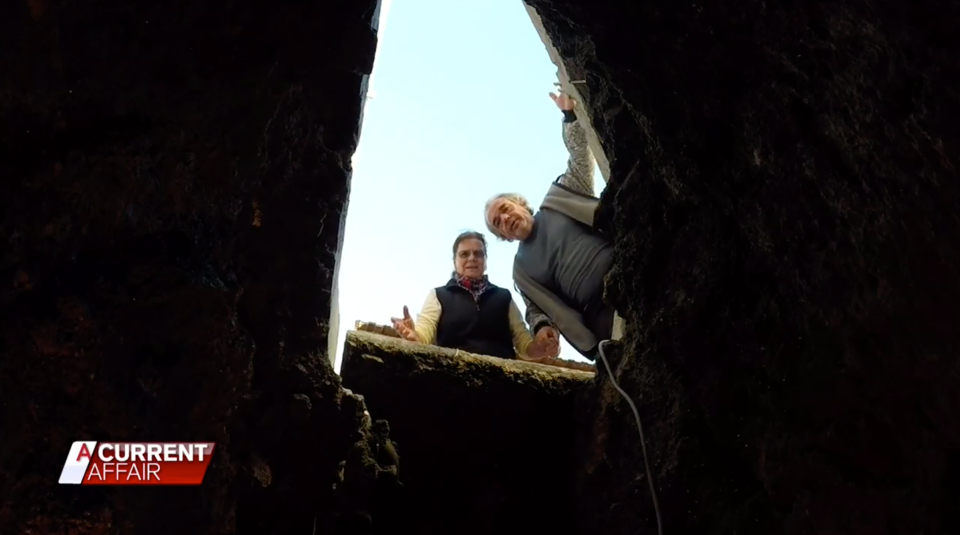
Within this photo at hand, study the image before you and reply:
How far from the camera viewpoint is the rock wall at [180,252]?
0.93 metres

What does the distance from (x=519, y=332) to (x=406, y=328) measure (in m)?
0.37

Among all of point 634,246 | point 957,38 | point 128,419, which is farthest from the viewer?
point 634,246

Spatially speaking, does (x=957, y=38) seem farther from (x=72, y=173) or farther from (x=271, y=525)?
(x=271, y=525)

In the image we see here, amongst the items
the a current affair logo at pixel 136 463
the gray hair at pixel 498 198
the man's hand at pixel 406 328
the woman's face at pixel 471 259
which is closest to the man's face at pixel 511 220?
the gray hair at pixel 498 198

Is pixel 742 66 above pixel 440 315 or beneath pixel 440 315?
above

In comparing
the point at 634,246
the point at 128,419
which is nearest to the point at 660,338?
the point at 634,246

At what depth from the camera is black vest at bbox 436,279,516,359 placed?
2.16m

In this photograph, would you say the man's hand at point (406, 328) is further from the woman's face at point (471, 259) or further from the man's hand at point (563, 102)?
the man's hand at point (563, 102)

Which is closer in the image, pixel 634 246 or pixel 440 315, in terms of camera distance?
pixel 634 246

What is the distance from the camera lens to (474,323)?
87.0 inches

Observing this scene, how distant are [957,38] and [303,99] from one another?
0.91 metres

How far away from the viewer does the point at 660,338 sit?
1.34 metres

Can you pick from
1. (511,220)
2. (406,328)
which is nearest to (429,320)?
(406,328)

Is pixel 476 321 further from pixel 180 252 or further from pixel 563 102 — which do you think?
pixel 180 252
